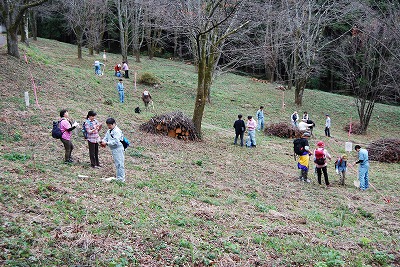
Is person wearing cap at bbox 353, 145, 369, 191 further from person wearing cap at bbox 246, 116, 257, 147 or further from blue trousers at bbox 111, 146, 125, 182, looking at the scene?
blue trousers at bbox 111, 146, 125, 182

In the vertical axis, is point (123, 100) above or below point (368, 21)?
below

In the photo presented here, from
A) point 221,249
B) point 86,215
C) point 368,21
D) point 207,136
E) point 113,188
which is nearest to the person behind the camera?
point 221,249

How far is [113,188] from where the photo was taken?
25.9 feet

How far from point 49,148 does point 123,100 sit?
11500 millimetres

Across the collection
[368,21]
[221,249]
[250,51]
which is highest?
[368,21]

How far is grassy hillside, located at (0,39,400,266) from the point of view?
5.37 m

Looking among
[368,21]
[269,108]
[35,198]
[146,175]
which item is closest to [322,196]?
[146,175]

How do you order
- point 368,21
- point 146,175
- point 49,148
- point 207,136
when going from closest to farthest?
point 146,175
point 49,148
point 207,136
point 368,21

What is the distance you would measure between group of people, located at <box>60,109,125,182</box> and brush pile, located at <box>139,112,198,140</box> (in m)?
5.94

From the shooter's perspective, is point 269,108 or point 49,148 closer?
point 49,148

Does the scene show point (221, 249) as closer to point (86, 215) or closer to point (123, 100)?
point (86, 215)

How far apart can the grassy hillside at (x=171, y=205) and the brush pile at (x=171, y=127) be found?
63 centimetres

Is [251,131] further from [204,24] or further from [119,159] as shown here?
[119,159]

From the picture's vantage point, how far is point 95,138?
915 cm
